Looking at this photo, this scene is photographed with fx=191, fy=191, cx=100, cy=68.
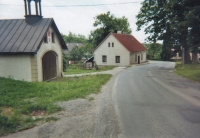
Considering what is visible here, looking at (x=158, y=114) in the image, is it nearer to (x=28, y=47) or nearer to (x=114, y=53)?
(x=28, y=47)

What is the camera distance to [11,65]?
16.3 metres

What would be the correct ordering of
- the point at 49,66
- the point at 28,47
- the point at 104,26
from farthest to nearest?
1. the point at 104,26
2. the point at 49,66
3. the point at 28,47

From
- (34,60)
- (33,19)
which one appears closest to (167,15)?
(33,19)

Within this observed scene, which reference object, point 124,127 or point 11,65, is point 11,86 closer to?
point 11,65

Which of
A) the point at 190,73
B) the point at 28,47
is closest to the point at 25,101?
the point at 28,47

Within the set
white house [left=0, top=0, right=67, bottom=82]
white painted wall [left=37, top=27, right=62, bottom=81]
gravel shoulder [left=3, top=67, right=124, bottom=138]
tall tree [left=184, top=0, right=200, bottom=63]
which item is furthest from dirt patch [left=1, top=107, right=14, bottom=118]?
tall tree [left=184, top=0, right=200, bottom=63]

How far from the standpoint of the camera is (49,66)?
750 inches

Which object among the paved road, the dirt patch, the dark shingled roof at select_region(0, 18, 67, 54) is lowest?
the paved road

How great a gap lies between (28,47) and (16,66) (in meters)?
2.00

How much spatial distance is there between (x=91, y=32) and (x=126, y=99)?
149 feet

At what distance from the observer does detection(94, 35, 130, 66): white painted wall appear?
132 feet

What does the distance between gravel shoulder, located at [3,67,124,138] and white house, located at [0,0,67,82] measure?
27.4 feet

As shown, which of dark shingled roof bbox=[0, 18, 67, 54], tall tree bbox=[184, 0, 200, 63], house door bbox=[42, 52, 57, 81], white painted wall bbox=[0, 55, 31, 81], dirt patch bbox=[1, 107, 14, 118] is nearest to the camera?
dirt patch bbox=[1, 107, 14, 118]

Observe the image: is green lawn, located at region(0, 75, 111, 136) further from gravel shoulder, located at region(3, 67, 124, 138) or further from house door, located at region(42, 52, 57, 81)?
house door, located at region(42, 52, 57, 81)
